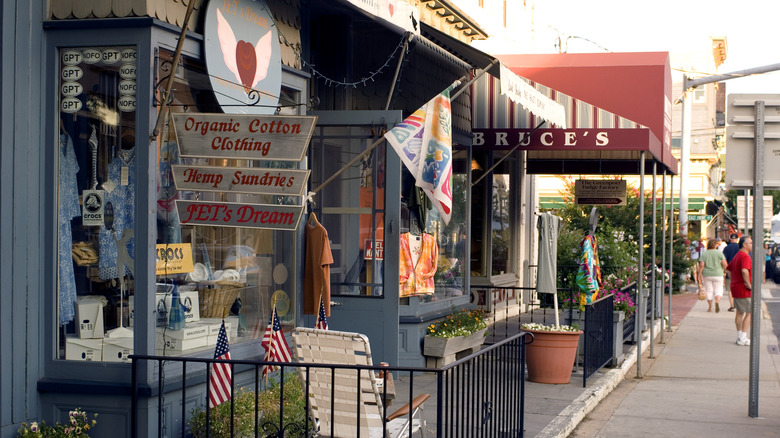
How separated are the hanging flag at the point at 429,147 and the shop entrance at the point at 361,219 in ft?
3.73

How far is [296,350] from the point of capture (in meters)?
5.90

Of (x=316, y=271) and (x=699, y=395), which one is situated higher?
(x=316, y=271)

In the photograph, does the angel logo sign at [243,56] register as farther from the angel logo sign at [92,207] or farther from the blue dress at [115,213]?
the angel logo sign at [92,207]

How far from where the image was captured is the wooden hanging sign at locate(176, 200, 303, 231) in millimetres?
6113

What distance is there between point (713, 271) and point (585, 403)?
43.8 ft

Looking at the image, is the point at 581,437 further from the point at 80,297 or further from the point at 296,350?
the point at 80,297

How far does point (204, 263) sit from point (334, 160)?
299 centimetres

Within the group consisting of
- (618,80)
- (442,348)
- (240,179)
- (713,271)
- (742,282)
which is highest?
(618,80)

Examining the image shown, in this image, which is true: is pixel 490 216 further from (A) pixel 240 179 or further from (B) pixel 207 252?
(A) pixel 240 179

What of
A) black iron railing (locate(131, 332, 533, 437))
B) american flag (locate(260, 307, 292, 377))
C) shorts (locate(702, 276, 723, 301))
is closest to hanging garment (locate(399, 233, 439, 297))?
american flag (locate(260, 307, 292, 377))

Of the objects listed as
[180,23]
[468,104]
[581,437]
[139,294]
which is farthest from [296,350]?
[468,104]

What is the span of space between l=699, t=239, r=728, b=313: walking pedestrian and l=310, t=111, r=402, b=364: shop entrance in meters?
13.8

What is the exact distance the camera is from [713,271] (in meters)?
21.3

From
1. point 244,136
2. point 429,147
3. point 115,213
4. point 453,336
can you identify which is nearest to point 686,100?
point 453,336
